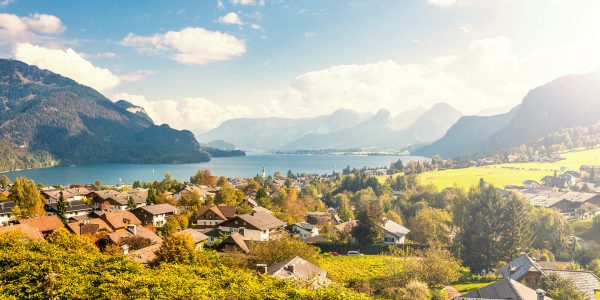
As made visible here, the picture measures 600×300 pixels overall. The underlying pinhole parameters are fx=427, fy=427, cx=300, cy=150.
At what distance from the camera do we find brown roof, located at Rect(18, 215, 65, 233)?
2002 inches

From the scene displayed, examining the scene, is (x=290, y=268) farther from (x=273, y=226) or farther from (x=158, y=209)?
(x=158, y=209)

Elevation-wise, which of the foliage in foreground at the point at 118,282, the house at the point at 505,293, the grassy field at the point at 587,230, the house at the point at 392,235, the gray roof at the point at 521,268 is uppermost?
the foliage in foreground at the point at 118,282

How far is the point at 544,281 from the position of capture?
37.2 metres

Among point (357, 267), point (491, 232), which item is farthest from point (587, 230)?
point (357, 267)

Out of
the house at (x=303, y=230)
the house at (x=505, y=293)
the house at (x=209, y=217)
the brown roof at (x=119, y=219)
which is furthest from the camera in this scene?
the house at (x=303, y=230)

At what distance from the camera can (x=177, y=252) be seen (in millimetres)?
31938

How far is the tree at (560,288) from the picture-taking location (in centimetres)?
3434

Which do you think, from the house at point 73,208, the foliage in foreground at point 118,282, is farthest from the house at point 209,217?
the foliage in foreground at point 118,282

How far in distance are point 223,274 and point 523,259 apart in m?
34.6

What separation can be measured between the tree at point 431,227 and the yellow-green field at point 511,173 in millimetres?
43152

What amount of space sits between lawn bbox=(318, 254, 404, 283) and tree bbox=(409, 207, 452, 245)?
43.9 ft

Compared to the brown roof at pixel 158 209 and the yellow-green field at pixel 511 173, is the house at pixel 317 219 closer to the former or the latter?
the brown roof at pixel 158 209

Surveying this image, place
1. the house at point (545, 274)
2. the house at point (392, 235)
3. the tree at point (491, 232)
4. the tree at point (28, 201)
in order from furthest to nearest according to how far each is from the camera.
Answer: the tree at point (28, 201) → the house at point (392, 235) → the tree at point (491, 232) → the house at point (545, 274)

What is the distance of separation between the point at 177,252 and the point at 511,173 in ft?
379
